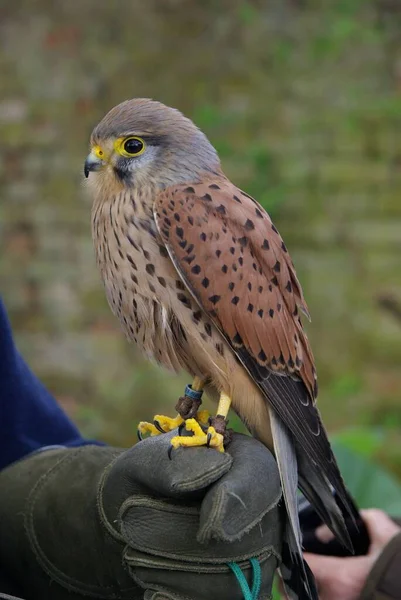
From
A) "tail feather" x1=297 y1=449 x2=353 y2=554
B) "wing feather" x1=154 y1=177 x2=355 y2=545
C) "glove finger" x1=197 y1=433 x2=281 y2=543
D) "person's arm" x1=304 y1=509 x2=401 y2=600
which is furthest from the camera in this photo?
"person's arm" x1=304 y1=509 x2=401 y2=600

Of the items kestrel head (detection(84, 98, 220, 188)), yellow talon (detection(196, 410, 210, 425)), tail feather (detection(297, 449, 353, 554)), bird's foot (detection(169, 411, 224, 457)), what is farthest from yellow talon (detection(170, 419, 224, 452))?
kestrel head (detection(84, 98, 220, 188))

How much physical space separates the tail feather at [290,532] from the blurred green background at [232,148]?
99.1 inches

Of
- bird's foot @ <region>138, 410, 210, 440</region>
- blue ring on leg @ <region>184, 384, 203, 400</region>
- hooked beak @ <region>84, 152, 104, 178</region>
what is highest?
hooked beak @ <region>84, 152, 104, 178</region>

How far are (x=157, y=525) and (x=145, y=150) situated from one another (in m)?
0.80

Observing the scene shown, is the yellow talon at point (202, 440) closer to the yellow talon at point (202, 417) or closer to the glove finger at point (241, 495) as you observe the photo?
the glove finger at point (241, 495)

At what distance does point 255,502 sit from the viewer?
5.23 ft

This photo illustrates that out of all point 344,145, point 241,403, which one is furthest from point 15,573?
point 344,145

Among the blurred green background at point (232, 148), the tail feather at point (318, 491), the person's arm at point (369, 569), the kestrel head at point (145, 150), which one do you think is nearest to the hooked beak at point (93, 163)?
the kestrel head at point (145, 150)

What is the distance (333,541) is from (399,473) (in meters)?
1.96

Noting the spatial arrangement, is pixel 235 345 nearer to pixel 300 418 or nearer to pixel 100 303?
pixel 300 418

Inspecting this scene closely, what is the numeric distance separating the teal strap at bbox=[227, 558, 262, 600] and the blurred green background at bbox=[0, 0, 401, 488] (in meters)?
2.71

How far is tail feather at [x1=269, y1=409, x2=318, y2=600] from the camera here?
172 centimetres

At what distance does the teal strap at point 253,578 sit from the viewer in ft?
5.25

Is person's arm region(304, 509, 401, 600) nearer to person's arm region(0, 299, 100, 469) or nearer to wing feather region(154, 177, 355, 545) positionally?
wing feather region(154, 177, 355, 545)
